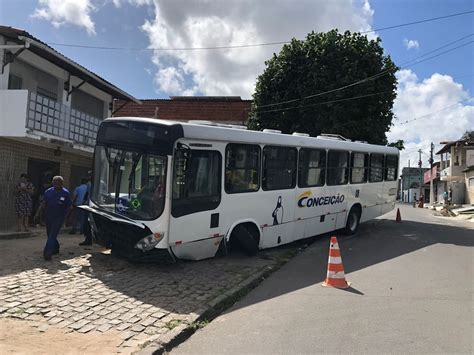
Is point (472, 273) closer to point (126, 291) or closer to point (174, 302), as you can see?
point (174, 302)

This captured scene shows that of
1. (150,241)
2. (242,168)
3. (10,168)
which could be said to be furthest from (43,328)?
(10,168)

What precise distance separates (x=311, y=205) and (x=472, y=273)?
416 cm

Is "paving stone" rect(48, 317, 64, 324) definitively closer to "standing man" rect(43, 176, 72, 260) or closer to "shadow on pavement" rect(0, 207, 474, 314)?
"shadow on pavement" rect(0, 207, 474, 314)

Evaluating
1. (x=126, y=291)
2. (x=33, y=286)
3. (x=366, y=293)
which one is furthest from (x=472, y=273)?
(x=33, y=286)

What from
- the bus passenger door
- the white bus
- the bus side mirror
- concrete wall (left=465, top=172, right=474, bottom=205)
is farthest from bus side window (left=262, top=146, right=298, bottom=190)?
concrete wall (left=465, top=172, right=474, bottom=205)

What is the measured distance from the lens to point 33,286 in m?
6.71

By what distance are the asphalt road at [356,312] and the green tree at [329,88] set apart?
29.5 ft

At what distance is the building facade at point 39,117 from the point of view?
13.1 meters

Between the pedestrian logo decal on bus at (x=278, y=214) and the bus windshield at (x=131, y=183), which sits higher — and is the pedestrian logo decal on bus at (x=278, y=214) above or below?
below

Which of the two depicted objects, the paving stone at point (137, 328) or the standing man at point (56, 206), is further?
the standing man at point (56, 206)

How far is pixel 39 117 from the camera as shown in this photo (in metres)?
13.8

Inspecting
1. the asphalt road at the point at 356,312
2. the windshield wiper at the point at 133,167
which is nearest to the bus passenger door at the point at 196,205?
the windshield wiper at the point at 133,167

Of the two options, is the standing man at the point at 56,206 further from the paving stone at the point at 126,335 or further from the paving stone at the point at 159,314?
the paving stone at the point at 126,335

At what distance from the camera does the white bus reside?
25.6 feet
